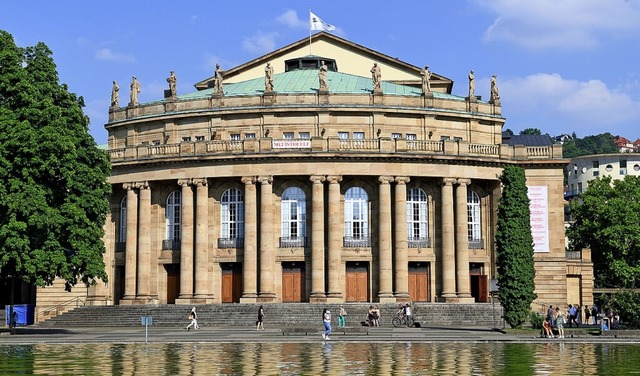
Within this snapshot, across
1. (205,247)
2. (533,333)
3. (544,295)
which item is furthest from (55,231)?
(544,295)

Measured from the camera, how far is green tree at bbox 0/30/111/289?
56094mm

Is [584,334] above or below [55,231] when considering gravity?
below

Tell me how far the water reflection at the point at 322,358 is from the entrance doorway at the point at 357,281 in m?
27.9

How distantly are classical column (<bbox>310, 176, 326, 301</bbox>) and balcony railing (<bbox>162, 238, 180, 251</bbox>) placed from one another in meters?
12.1

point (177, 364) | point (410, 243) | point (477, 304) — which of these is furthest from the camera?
Result: point (410, 243)

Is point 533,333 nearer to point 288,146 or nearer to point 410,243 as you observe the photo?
point 410,243

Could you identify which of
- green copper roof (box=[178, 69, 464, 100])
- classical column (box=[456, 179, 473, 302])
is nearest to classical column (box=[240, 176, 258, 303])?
green copper roof (box=[178, 69, 464, 100])

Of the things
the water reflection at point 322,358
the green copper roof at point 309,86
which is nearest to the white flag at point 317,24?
the green copper roof at point 309,86

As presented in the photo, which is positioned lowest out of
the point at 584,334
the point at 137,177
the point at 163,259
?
the point at 584,334

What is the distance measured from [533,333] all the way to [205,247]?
97.7 ft

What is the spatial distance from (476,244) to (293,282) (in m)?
15.6

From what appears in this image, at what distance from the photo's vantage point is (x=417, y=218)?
79.5m

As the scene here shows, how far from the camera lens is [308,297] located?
77.5 m

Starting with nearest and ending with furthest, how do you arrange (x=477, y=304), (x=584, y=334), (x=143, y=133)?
(x=584, y=334) → (x=477, y=304) → (x=143, y=133)
